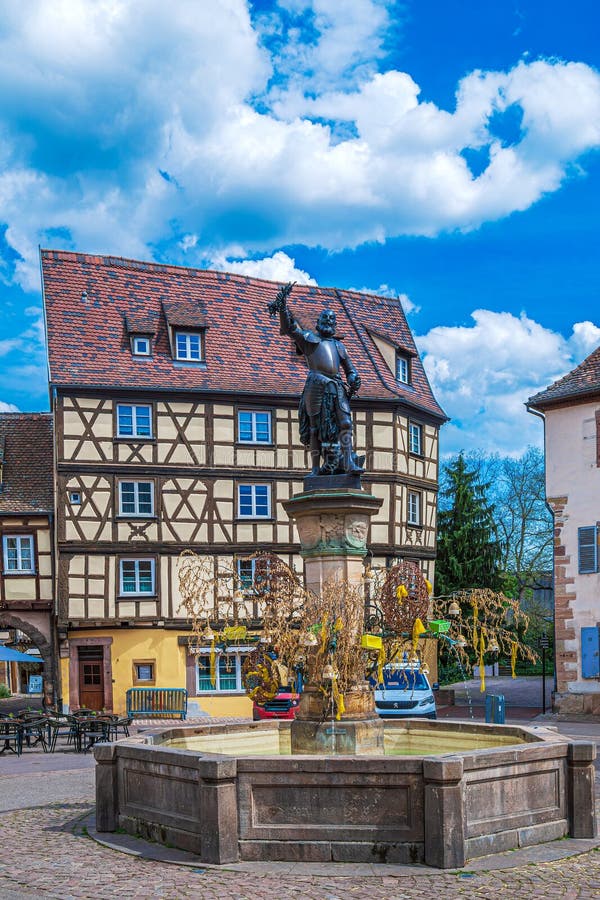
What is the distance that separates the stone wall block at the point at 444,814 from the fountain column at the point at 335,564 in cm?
237

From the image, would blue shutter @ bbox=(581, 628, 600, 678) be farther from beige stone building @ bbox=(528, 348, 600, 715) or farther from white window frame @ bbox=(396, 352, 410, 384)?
white window frame @ bbox=(396, 352, 410, 384)

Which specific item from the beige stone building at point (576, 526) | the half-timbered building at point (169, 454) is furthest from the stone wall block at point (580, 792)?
the half-timbered building at point (169, 454)

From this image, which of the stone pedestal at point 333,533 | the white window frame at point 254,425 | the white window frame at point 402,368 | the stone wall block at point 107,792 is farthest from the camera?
the white window frame at point 402,368

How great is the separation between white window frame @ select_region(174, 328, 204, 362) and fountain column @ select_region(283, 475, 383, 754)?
20291 millimetres

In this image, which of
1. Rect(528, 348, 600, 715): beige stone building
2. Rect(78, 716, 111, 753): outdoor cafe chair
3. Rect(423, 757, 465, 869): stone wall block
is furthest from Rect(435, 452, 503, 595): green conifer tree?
Rect(423, 757, 465, 869): stone wall block

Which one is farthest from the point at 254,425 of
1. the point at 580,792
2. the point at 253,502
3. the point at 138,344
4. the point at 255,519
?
the point at 580,792

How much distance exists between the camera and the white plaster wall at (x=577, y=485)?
27922mm

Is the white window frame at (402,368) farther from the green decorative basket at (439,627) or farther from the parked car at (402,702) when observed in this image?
the green decorative basket at (439,627)

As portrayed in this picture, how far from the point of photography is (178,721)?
28.0 m

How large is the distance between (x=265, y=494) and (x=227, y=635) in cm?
1970

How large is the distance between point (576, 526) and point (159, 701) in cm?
1194

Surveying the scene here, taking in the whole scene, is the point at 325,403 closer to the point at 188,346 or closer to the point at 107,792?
the point at 107,792

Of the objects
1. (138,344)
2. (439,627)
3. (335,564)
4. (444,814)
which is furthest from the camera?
(138,344)

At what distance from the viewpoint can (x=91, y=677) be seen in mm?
30141
